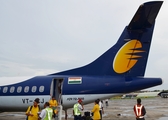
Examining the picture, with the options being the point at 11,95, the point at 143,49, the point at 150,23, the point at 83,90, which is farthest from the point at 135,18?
the point at 11,95

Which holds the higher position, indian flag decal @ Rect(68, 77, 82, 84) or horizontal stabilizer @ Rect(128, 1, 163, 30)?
horizontal stabilizer @ Rect(128, 1, 163, 30)

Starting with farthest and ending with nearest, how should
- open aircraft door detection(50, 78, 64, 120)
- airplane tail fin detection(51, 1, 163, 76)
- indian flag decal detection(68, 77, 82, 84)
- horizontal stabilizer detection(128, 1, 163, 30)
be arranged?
1. open aircraft door detection(50, 78, 64, 120)
2. indian flag decal detection(68, 77, 82, 84)
3. airplane tail fin detection(51, 1, 163, 76)
4. horizontal stabilizer detection(128, 1, 163, 30)

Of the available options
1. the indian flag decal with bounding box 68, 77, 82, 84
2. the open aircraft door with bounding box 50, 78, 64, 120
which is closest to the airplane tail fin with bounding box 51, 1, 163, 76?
the indian flag decal with bounding box 68, 77, 82, 84

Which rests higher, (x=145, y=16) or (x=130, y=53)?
(x=145, y=16)

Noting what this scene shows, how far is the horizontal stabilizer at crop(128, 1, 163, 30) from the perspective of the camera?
9301 millimetres

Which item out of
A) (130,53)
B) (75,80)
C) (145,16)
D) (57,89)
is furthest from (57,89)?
(145,16)

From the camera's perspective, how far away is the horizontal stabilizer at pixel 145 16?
9.30 meters

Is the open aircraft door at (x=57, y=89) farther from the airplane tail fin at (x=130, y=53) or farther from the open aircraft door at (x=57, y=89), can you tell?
the airplane tail fin at (x=130, y=53)

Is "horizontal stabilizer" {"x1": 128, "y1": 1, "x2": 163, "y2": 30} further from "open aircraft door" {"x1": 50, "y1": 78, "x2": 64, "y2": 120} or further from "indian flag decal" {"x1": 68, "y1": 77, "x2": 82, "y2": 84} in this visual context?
"open aircraft door" {"x1": 50, "y1": 78, "x2": 64, "y2": 120}

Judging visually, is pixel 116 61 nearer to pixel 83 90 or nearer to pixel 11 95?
pixel 83 90

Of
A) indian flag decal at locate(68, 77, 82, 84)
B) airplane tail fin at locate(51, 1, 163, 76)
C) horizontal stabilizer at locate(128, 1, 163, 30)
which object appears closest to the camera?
horizontal stabilizer at locate(128, 1, 163, 30)

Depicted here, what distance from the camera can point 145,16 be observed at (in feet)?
32.8

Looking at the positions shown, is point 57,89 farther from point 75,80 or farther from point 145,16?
point 145,16

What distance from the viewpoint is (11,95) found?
40.1 feet
